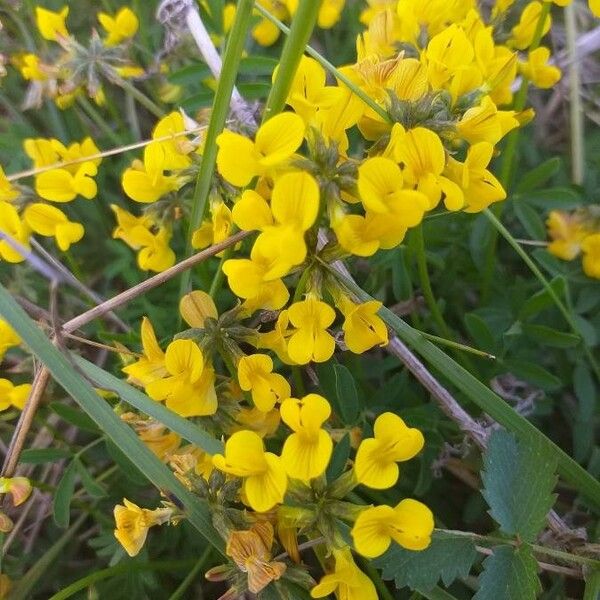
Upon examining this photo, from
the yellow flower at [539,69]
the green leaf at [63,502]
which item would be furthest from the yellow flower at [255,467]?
the yellow flower at [539,69]

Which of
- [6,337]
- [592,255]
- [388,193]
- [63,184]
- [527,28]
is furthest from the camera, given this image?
[592,255]

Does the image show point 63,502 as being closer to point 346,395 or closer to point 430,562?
point 346,395

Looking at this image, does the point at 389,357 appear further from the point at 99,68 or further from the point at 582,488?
the point at 99,68

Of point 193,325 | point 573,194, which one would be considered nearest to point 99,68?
point 193,325

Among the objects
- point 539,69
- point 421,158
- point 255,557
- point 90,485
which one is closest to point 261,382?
point 255,557

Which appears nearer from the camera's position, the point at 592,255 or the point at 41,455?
the point at 41,455

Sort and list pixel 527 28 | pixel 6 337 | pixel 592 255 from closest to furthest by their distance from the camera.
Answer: pixel 6 337 → pixel 527 28 → pixel 592 255

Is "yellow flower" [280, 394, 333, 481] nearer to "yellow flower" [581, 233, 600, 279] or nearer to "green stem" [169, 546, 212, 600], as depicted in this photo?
"green stem" [169, 546, 212, 600]
